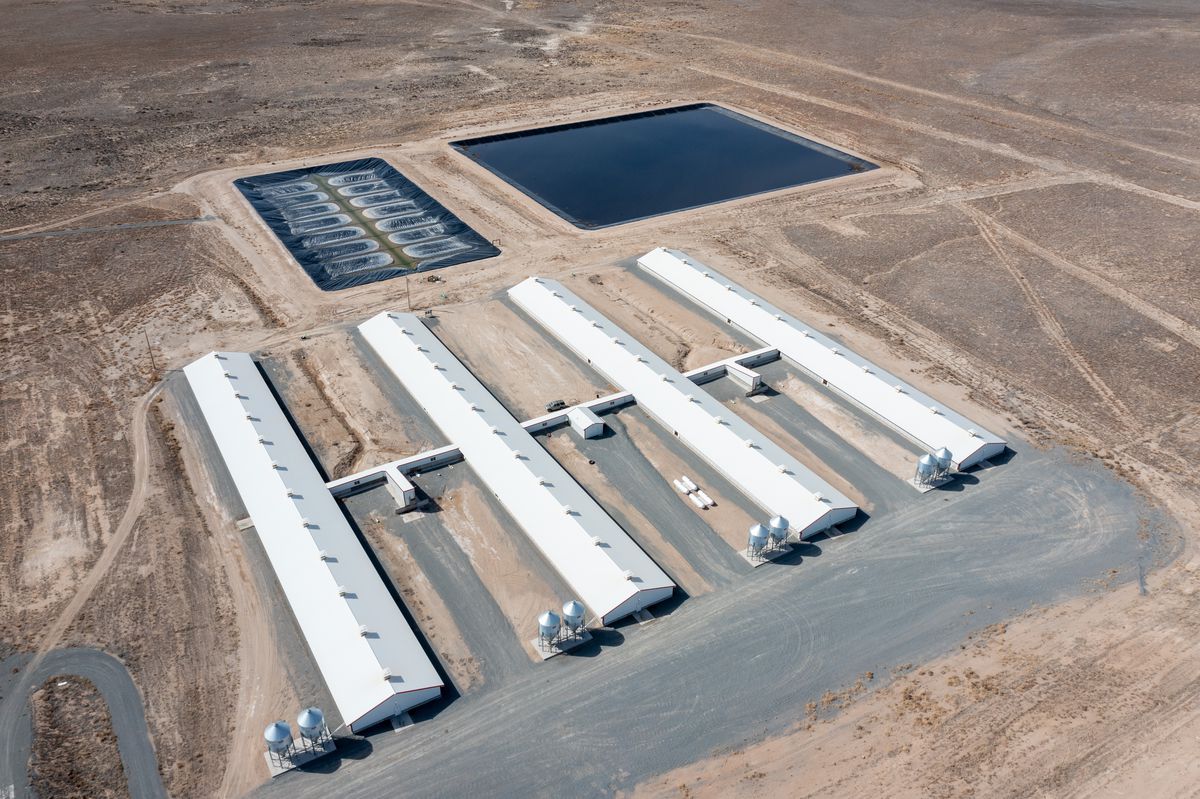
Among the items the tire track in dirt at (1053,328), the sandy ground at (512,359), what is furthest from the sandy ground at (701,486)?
the tire track in dirt at (1053,328)

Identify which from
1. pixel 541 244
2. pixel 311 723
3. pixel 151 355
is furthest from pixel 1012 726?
pixel 151 355

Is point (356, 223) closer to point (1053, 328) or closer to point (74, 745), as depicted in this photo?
point (74, 745)

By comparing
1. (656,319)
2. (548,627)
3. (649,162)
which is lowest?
(548,627)

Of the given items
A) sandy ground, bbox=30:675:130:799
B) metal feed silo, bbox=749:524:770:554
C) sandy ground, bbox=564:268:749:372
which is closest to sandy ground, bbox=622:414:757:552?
metal feed silo, bbox=749:524:770:554

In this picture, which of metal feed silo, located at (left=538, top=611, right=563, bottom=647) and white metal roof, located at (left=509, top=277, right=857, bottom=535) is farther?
→ white metal roof, located at (left=509, top=277, right=857, bottom=535)

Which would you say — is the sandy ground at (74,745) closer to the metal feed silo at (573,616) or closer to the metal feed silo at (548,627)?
the metal feed silo at (548,627)

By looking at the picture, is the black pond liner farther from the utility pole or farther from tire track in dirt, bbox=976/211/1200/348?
tire track in dirt, bbox=976/211/1200/348
